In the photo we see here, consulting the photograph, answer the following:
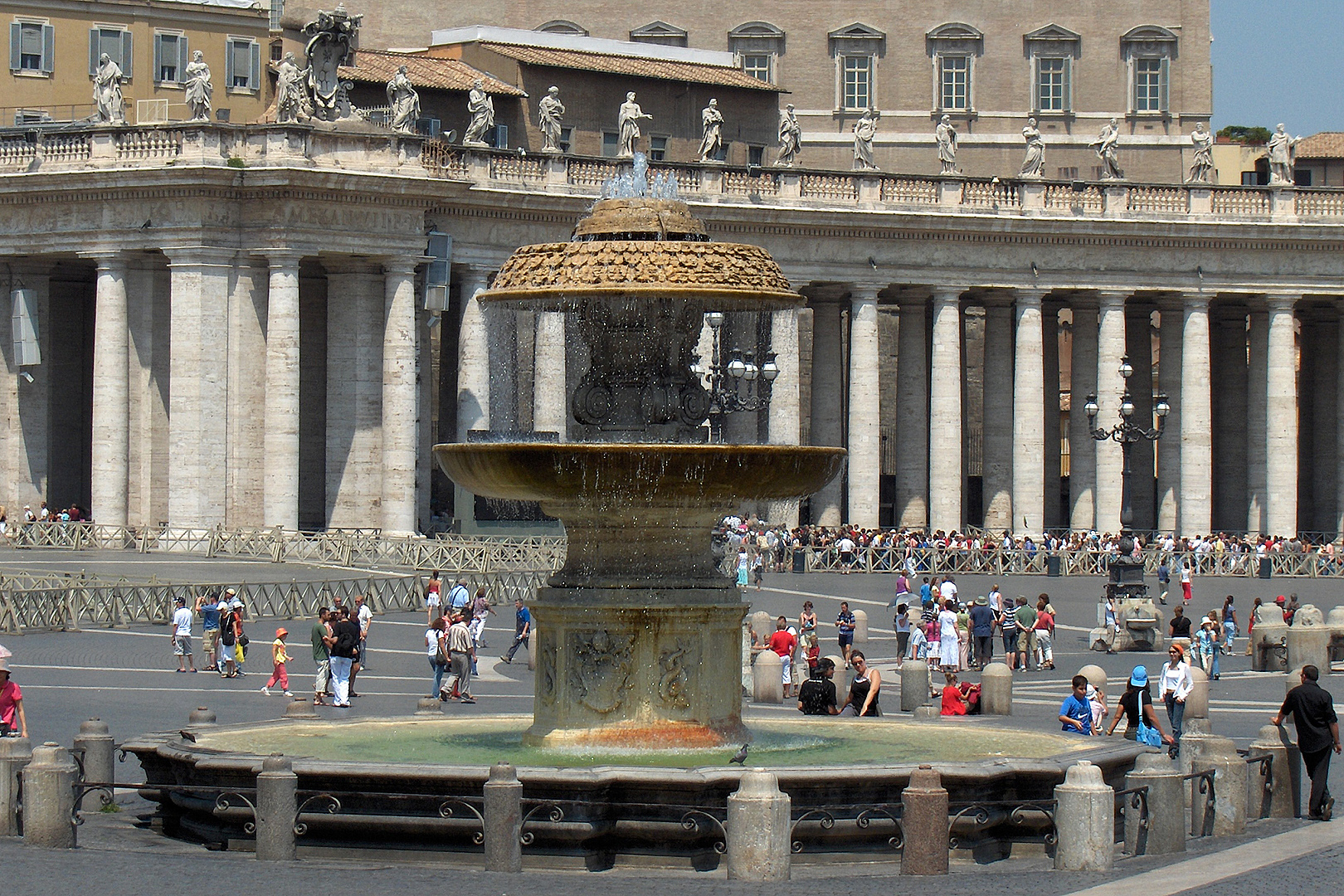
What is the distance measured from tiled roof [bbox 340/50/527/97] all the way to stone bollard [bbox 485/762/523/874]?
56.6 metres

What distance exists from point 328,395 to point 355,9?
28.2 meters

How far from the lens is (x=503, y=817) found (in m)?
19.4

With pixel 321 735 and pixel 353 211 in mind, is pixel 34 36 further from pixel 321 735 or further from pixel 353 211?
pixel 321 735

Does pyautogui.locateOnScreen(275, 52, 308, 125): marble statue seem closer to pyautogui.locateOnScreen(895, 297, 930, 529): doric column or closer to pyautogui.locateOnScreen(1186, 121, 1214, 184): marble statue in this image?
pyautogui.locateOnScreen(895, 297, 930, 529): doric column

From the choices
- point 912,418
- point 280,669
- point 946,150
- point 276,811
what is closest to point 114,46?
point 946,150

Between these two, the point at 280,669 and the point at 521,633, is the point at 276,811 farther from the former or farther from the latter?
the point at 521,633

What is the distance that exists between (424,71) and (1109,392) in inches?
994

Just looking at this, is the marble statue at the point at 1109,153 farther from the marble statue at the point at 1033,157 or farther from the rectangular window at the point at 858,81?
the rectangular window at the point at 858,81

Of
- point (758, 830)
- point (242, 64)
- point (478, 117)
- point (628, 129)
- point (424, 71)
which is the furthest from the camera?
point (242, 64)

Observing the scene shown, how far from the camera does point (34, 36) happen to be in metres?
74.2

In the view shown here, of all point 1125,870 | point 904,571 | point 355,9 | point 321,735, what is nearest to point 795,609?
point 904,571

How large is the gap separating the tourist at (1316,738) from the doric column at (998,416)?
50.5 m

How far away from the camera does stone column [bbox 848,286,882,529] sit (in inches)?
2785

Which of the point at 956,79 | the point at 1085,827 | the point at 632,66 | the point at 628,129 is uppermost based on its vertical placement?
the point at 956,79
